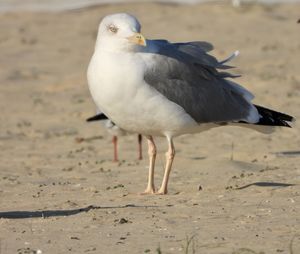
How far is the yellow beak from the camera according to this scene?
28.9 ft

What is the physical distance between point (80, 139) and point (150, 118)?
448cm

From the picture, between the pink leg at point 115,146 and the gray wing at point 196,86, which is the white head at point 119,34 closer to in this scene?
the gray wing at point 196,86

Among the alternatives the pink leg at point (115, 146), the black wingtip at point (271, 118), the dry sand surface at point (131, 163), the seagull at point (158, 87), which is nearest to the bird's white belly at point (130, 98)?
the seagull at point (158, 87)

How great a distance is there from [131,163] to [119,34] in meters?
2.94

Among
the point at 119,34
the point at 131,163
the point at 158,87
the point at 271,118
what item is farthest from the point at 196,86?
the point at 131,163

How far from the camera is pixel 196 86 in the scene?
31.6ft

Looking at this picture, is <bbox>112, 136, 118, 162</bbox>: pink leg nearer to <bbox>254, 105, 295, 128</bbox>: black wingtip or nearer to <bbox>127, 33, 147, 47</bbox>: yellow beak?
<bbox>254, 105, 295, 128</bbox>: black wingtip

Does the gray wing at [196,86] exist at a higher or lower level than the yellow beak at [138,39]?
lower

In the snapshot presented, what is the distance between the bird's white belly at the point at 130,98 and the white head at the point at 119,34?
0.37ft

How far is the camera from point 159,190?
9430mm

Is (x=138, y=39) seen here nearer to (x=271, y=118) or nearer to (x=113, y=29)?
(x=113, y=29)

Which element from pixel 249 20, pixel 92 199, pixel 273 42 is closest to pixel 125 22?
pixel 92 199

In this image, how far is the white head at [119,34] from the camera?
8.98 meters

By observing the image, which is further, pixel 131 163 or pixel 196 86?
pixel 131 163
